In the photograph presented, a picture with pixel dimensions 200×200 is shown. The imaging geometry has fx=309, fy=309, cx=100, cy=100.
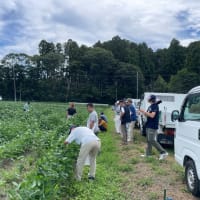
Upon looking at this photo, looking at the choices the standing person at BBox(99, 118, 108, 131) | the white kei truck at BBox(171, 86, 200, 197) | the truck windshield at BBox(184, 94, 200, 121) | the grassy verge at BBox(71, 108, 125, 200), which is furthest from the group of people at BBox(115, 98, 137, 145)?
the truck windshield at BBox(184, 94, 200, 121)

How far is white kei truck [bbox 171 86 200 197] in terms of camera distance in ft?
18.9

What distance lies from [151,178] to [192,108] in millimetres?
1978

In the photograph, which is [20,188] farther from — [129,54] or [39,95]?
[129,54]

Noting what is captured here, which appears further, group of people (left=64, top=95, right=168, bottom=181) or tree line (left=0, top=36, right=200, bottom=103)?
tree line (left=0, top=36, right=200, bottom=103)

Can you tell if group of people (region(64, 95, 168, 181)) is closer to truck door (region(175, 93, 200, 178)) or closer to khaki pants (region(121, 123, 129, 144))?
khaki pants (region(121, 123, 129, 144))

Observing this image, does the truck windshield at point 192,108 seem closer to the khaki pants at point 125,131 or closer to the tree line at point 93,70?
the khaki pants at point 125,131

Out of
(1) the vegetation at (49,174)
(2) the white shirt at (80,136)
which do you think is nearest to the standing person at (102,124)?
(1) the vegetation at (49,174)

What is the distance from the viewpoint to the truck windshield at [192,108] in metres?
6.22

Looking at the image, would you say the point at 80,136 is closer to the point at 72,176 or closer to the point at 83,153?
the point at 83,153

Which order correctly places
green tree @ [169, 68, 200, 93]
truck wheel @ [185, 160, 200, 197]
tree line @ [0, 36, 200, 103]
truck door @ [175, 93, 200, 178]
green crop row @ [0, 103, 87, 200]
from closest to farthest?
green crop row @ [0, 103, 87, 200] → truck door @ [175, 93, 200, 178] → truck wheel @ [185, 160, 200, 197] → green tree @ [169, 68, 200, 93] → tree line @ [0, 36, 200, 103]

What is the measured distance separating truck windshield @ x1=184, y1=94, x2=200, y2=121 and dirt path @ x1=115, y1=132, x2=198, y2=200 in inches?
60.6

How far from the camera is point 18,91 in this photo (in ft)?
268

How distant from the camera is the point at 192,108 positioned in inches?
256

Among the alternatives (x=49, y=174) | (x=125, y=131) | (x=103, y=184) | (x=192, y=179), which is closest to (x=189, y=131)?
(x=192, y=179)
